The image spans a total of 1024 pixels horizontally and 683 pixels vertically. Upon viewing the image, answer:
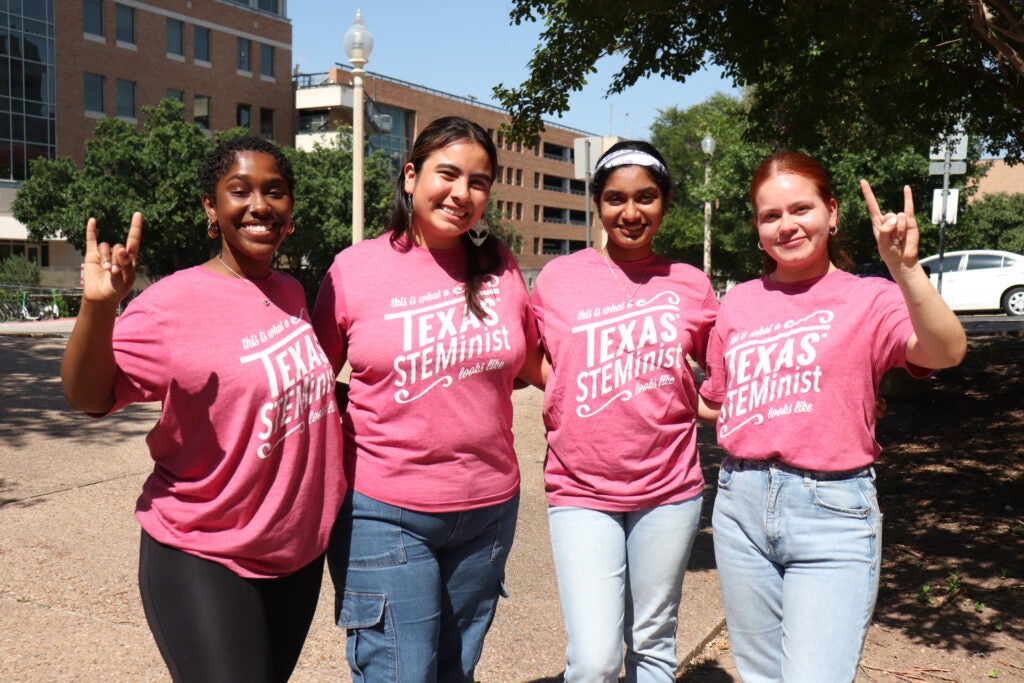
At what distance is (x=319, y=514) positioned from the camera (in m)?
2.51

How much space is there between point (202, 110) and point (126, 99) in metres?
4.52

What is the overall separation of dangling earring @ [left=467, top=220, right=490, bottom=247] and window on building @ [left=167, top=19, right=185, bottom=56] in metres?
49.2

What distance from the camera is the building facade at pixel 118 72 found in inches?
1588

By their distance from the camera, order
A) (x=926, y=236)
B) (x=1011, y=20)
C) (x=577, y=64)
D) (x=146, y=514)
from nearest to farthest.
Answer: (x=146, y=514) < (x=1011, y=20) < (x=577, y=64) < (x=926, y=236)

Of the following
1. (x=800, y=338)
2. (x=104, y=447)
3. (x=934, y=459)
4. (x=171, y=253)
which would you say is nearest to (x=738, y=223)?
(x=171, y=253)

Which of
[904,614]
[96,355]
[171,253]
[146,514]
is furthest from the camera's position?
[171,253]

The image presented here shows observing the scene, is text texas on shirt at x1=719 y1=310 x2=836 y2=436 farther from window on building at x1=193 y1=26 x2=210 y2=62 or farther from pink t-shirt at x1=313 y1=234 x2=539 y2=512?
window on building at x1=193 y1=26 x2=210 y2=62

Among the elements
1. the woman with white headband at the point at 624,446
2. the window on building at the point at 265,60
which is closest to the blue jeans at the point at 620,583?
the woman with white headband at the point at 624,446

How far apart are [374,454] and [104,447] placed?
242 inches

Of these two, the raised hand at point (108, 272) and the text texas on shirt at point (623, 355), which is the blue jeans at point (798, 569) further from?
the raised hand at point (108, 272)

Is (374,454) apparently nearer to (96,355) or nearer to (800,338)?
(96,355)

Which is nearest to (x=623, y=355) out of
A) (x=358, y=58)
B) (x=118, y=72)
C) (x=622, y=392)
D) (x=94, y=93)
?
(x=622, y=392)

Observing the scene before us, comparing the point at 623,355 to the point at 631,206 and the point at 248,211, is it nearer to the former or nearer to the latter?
the point at 631,206

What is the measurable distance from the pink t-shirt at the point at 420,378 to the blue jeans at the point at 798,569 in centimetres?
68
